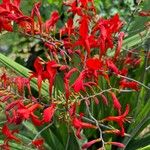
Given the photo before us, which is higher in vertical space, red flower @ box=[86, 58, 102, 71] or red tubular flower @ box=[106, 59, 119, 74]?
red flower @ box=[86, 58, 102, 71]

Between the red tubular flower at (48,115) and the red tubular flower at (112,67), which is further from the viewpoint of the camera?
the red tubular flower at (112,67)

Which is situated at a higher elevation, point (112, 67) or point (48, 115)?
point (112, 67)

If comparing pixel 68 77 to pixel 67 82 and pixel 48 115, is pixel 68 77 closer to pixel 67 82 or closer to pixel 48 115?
pixel 67 82

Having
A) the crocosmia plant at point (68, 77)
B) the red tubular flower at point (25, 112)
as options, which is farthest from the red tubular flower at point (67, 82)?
the red tubular flower at point (25, 112)

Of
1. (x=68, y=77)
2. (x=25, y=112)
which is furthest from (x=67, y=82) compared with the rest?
(x=25, y=112)

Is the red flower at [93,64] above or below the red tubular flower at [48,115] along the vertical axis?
above

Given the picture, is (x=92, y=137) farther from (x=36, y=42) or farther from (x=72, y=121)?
(x=36, y=42)

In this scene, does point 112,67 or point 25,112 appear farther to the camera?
point 112,67

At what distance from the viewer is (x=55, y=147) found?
2.49 m

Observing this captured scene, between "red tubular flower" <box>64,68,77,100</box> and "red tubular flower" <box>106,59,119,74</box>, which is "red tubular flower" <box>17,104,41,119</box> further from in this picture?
"red tubular flower" <box>106,59,119,74</box>

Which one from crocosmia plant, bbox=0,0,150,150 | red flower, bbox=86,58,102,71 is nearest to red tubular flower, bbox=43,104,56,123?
crocosmia plant, bbox=0,0,150,150

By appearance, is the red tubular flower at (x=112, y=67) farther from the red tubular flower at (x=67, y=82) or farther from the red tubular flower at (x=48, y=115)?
the red tubular flower at (x=48, y=115)

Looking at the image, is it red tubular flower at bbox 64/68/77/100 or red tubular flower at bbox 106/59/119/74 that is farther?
red tubular flower at bbox 106/59/119/74

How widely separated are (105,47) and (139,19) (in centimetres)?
141
